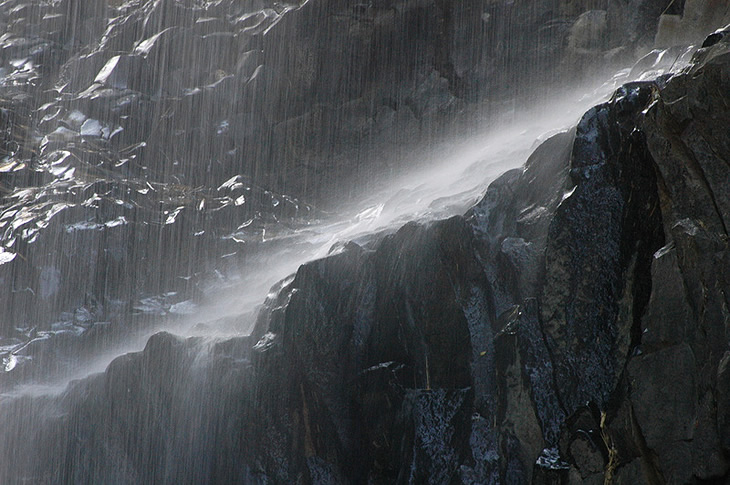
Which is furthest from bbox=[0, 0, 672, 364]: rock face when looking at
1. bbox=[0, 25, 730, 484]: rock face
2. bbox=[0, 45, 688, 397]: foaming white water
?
bbox=[0, 25, 730, 484]: rock face

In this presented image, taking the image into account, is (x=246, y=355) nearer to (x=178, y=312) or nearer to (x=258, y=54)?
(x=178, y=312)

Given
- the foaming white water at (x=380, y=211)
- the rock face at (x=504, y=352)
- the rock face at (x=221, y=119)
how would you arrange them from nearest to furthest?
the rock face at (x=504, y=352), the foaming white water at (x=380, y=211), the rock face at (x=221, y=119)

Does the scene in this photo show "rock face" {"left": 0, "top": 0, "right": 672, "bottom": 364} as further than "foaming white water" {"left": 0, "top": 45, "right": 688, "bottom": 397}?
Yes

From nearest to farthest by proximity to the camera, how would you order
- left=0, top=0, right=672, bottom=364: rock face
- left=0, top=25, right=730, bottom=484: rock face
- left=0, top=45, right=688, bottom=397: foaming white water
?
left=0, top=25, right=730, bottom=484: rock face, left=0, top=45, right=688, bottom=397: foaming white water, left=0, top=0, right=672, bottom=364: rock face

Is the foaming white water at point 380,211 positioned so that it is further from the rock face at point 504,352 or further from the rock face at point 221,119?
the rock face at point 504,352

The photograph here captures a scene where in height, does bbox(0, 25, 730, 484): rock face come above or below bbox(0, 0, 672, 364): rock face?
below

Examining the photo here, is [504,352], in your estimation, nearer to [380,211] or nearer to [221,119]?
[380,211]

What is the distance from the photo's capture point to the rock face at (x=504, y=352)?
1050 cm

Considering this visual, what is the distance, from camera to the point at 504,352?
13.2 metres

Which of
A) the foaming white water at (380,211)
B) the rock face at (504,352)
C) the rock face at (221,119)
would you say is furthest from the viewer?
the rock face at (221,119)

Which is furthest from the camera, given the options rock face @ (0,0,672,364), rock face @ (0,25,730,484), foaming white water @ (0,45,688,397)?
rock face @ (0,0,672,364)

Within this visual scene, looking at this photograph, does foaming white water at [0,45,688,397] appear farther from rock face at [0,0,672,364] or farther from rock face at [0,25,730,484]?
rock face at [0,25,730,484]

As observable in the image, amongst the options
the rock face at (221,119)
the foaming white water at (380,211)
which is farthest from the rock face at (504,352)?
the rock face at (221,119)

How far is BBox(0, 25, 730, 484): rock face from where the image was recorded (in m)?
10.5
